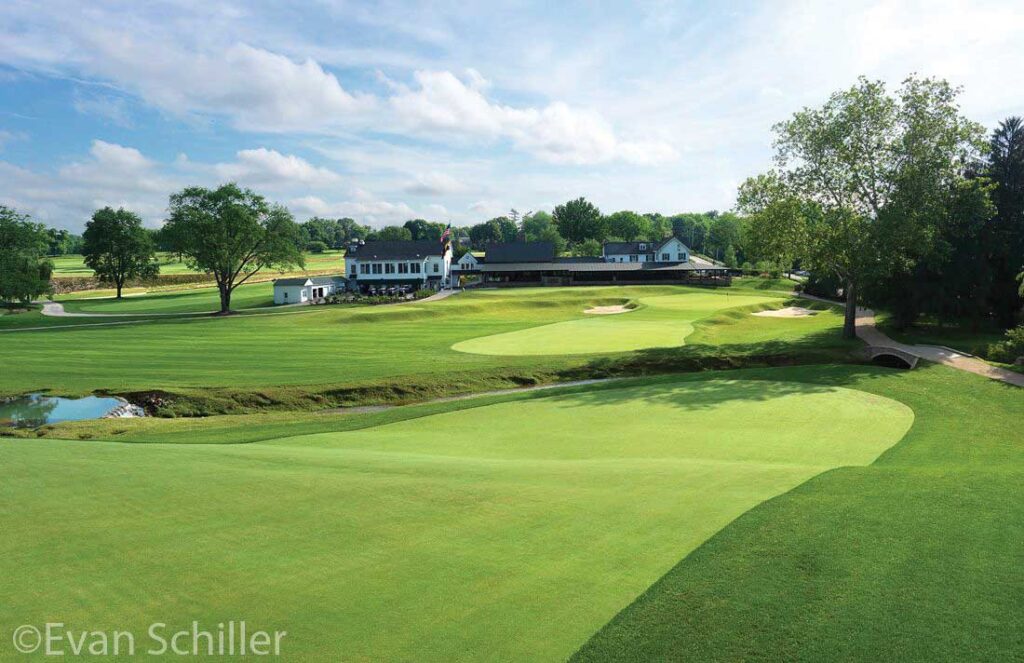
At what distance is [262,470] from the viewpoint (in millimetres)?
12695

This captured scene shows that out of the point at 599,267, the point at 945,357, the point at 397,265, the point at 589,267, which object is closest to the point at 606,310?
the point at 599,267

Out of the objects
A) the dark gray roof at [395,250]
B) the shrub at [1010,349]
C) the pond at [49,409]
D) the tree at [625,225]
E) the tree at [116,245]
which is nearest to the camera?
the pond at [49,409]

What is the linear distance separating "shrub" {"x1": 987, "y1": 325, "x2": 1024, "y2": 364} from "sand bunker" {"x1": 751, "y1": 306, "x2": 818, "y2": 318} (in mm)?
27689

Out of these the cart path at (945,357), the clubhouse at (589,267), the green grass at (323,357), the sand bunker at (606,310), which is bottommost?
the green grass at (323,357)

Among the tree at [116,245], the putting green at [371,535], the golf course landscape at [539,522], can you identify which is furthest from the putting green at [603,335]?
the tree at [116,245]

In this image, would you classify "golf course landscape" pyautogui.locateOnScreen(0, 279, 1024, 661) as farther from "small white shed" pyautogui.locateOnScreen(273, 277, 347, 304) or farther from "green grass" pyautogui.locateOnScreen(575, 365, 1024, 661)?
"small white shed" pyautogui.locateOnScreen(273, 277, 347, 304)

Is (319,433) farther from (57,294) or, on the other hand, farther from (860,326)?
(57,294)

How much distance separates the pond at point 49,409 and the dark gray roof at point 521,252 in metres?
86.7

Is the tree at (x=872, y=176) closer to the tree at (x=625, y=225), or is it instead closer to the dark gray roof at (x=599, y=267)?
the dark gray roof at (x=599, y=267)

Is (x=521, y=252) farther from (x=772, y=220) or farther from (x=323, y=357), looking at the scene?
(x=323, y=357)

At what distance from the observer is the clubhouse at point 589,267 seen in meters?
102

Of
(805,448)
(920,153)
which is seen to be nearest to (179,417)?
(805,448)

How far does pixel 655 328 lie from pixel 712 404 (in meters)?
26.4

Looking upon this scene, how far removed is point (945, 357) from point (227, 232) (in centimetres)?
7378
